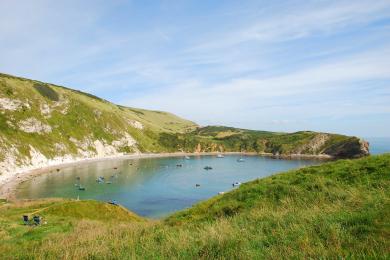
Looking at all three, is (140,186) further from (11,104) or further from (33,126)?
(11,104)

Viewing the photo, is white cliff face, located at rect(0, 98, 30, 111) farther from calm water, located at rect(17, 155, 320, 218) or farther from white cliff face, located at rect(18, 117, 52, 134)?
calm water, located at rect(17, 155, 320, 218)

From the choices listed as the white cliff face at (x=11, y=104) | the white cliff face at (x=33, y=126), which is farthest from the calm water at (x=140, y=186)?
the white cliff face at (x=11, y=104)

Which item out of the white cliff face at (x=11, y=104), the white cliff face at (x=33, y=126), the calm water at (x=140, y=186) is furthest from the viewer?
the white cliff face at (x=11, y=104)

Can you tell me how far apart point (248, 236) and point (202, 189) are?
114075 mm

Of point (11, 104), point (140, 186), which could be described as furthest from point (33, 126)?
point (140, 186)

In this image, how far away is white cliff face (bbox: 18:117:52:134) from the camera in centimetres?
17250

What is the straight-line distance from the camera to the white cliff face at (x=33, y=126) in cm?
17250

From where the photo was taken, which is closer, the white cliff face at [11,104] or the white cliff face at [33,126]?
the white cliff face at [33,126]

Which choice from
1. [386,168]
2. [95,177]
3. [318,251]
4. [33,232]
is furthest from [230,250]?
[95,177]

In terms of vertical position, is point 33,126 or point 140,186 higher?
point 33,126

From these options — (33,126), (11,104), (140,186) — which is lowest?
(140,186)

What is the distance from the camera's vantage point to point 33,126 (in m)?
179

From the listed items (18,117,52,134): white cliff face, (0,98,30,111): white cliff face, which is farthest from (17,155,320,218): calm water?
(0,98,30,111): white cliff face

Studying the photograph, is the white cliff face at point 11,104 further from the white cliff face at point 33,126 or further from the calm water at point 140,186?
the calm water at point 140,186
